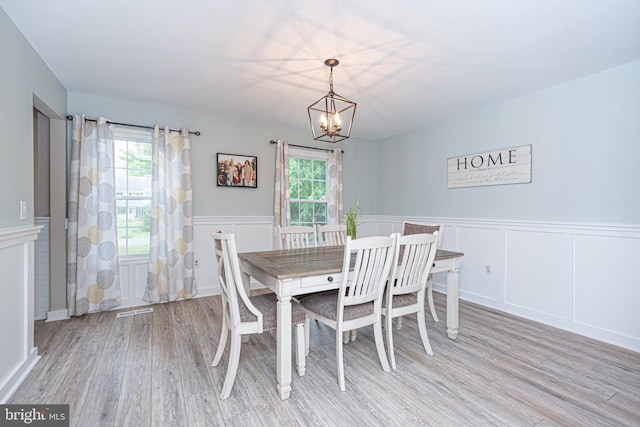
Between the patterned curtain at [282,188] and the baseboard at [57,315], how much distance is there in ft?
8.13

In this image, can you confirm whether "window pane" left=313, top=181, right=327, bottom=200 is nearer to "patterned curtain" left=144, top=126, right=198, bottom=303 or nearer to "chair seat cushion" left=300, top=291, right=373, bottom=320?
"patterned curtain" left=144, top=126, right=198, bottom=303

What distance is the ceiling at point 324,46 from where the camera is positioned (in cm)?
190

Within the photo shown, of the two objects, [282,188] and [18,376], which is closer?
[18,376]

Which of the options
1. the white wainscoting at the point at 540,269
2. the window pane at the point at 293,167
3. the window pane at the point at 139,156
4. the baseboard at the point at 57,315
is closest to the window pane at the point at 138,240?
the white wainscoting at the point at 540,269

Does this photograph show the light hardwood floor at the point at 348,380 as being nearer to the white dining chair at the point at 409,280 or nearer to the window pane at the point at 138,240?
the white dining chair at the point at 409,280

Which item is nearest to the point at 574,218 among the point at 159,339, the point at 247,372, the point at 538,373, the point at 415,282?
the point at 538,373

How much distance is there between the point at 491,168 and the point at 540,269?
1.21 m

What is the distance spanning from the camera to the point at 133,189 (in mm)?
3639

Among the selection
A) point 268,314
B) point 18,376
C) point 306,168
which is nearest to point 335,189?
point 306,168

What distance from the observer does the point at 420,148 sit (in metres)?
4.49

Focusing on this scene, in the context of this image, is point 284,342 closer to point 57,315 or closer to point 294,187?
point 57,315

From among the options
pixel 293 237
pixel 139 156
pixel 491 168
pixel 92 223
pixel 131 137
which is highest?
pixel 131 137

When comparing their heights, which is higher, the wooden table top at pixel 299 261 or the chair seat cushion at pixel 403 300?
the wooden table top at pixel 299 261

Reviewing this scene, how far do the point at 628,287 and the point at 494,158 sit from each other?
1.68 metres
